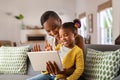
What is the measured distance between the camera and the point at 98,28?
6.78 meters

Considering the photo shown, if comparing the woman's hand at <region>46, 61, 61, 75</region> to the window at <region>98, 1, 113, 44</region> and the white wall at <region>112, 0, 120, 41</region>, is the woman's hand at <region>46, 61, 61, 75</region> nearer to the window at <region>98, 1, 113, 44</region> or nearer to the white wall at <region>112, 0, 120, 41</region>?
the white wall at <region>112, 0, 120, 41</region>

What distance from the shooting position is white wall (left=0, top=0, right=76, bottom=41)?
1076 cm

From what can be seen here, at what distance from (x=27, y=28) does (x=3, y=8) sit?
4.99ft

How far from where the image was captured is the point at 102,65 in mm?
2178

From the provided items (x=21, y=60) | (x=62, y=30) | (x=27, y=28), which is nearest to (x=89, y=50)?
(x=62, y=30)

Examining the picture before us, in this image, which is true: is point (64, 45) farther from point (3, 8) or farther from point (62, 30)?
point (3, 8)

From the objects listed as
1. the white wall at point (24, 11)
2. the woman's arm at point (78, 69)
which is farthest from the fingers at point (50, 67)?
the white wall at point (24, 11)

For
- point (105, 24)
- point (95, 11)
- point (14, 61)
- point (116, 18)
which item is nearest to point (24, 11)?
point (95, 11)

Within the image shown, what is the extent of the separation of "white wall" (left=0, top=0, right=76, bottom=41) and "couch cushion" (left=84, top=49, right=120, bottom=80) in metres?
8.66

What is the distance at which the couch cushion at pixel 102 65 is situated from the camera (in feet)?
6.93

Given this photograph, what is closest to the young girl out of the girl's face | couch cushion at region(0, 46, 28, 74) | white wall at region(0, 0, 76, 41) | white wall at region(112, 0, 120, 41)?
the girl's face

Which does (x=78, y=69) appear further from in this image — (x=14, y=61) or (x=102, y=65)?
(x=14, y=61)

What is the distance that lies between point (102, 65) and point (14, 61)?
1563mm

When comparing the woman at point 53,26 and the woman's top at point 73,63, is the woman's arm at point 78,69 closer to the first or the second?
the woman's top at point 73,63
